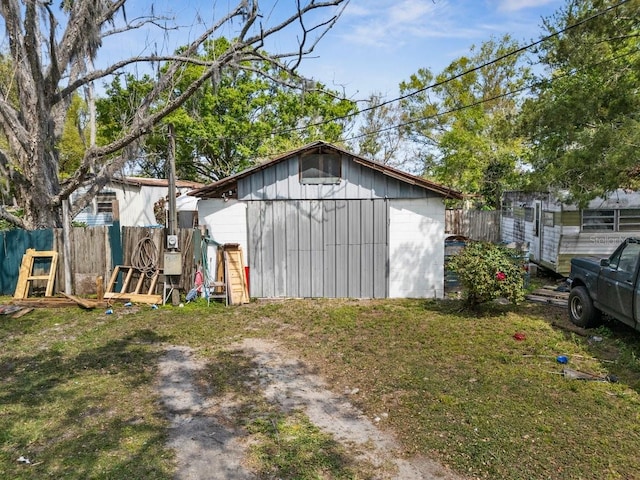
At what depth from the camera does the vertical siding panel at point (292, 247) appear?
10.9 metres

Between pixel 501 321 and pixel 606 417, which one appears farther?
pixel 501 321

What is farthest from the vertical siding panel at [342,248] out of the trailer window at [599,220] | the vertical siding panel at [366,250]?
the trailer window at [599,220]

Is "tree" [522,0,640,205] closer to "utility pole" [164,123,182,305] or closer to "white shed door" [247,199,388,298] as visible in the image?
"white shed door" [247,199,388,298]

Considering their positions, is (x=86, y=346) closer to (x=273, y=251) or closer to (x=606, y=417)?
(x=273, y=251)

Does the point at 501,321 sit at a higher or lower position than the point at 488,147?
lower

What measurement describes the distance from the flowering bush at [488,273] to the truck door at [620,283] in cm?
160

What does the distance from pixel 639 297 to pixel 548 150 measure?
4849 millimetres

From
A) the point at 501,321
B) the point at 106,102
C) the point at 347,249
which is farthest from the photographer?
the point at 106,102

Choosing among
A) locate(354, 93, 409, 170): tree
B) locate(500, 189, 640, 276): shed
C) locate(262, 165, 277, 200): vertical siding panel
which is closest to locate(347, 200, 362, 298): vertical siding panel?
locate(262, 165, 277, 200): vertical siding panel

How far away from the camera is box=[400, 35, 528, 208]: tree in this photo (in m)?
23.2

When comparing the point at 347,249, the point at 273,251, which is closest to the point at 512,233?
the point at 347,249

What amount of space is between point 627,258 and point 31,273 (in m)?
12.6

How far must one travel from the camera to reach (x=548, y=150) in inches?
399

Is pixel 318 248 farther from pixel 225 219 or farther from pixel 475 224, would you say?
pixel 475 224
